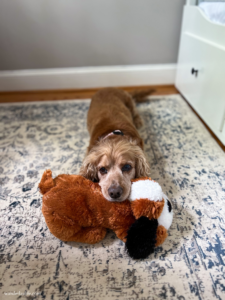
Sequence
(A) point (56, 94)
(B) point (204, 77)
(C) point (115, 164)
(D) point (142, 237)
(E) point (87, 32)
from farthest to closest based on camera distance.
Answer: (A) point (56, 94)
(E) point (87, 32)
(B) point (204, 77)
(C) point (115, 164)
(D) point (142, 237)

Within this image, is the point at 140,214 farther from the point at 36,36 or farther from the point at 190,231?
the point at 36,36

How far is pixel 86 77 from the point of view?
2879 millimetres

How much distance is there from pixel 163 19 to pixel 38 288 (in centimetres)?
298

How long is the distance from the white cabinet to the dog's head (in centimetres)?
84

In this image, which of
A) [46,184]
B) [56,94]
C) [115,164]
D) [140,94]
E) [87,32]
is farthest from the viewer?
[56,94]

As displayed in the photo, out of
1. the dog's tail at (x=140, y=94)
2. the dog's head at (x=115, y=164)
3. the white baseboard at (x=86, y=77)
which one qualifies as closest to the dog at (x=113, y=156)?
the dog's head at (x=115, y=164)

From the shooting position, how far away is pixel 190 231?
43.3 inches

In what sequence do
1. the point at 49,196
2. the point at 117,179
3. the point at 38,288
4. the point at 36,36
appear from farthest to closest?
1. the point at 36,36
2. the point at 117,179
3. the point at 49,196
4. the point at 38,288

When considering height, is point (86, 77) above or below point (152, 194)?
below

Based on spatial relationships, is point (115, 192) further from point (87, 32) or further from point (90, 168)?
point (87, 32)

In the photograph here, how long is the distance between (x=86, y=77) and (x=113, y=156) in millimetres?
2013

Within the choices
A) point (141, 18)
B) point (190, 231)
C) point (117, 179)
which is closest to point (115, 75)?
point (141, 18)

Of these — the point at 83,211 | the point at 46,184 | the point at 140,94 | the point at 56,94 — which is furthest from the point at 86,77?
the point at 83,211

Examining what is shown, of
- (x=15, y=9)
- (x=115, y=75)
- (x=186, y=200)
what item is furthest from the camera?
(x=115, y=75)
